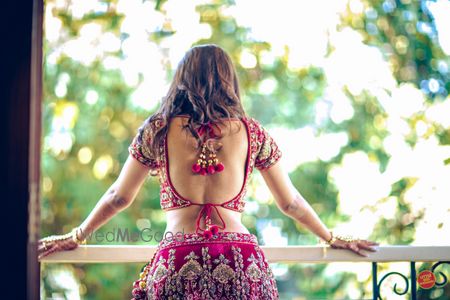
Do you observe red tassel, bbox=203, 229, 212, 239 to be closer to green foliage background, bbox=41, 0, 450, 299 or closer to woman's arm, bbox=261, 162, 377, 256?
woman's arm, bbox=261, 162, 377, 256

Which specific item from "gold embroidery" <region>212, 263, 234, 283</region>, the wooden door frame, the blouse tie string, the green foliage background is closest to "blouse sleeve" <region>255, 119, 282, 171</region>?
the blouse tie string

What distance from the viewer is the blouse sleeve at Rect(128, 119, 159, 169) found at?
5.84ft

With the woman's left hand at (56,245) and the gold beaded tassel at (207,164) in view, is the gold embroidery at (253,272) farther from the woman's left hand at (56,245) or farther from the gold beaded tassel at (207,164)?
the woman's left hand at (56,245)

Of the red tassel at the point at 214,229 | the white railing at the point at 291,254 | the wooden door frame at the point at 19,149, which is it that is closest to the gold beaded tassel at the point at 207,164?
the red tassel at the point at 214,229

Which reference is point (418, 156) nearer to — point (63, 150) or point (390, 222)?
point (390, 222)

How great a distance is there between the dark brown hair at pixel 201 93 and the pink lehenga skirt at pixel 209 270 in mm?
288

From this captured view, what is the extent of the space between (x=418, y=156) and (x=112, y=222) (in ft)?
5.27

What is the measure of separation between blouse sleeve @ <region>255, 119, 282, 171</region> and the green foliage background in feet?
4.80

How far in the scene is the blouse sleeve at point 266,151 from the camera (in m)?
1.83

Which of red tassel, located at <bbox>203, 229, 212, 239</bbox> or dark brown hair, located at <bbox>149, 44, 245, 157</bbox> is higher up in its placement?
dark brown hair, located at <bbox>149, 44, 245, 157</bbox>

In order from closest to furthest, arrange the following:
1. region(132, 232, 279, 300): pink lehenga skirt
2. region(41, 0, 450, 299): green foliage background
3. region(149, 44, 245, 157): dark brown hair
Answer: region(132, 232, 279, 300): pink lehenga skirt, region(149, 44, 245, 157): dark brown hair, region(41, 0, 450, 299): green foliage background

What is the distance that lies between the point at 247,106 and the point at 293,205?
4.93 feet

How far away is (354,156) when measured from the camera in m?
3.33

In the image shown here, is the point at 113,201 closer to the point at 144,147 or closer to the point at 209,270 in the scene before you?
the point at 144,147
